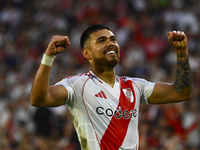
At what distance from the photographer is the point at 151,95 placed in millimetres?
→ 3279

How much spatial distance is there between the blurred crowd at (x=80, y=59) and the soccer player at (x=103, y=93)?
305cm

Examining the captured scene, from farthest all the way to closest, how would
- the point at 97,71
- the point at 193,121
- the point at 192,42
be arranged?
the point at 192,42, the point at 193,121, the point at 97,71

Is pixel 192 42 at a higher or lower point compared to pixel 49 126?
higher

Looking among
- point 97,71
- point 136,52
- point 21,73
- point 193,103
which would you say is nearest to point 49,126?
point 21,73

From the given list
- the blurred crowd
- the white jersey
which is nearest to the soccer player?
the white jersey

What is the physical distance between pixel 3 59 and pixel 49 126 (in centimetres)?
283

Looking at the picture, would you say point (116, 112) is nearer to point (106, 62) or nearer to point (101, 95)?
point (101, 95)

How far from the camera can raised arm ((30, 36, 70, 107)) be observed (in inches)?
103

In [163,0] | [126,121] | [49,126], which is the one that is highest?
[163,0]

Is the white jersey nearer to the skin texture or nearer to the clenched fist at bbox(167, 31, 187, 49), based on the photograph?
the skin texture

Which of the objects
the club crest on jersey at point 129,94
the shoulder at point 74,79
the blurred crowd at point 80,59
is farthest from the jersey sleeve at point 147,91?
the blurred crowd at point 80,59

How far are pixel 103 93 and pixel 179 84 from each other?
800 mm

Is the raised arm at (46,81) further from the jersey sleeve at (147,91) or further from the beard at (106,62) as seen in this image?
the jersey sleeve at (147,91)

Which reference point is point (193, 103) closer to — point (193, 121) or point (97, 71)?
point (193, 121)
